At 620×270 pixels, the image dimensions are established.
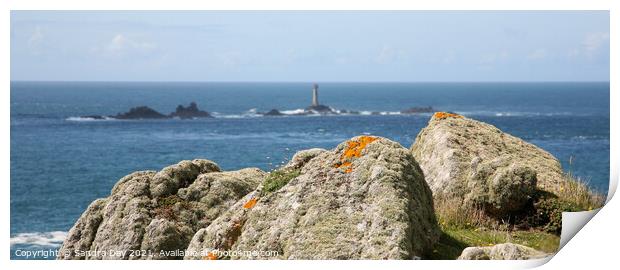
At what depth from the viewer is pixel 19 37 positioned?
1758 centimetres

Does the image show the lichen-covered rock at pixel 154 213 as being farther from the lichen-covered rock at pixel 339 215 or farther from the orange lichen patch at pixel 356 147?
the orange lichen patch at pixel 356 147

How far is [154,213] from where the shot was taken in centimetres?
1312

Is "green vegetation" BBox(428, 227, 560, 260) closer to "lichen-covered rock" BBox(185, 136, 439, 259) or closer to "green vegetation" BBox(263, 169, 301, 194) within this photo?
"lichen-covered rock" BBox(185, 136, 439, 259)

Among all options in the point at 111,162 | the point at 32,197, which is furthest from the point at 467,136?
the point at 111,162

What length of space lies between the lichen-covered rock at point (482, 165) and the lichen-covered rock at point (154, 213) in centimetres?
363

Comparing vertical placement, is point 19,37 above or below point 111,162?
above

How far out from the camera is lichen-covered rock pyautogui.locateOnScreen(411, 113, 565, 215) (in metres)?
14.1

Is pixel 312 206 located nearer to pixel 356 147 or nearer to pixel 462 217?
pixel 356 147

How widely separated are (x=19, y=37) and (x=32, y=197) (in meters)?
23.2

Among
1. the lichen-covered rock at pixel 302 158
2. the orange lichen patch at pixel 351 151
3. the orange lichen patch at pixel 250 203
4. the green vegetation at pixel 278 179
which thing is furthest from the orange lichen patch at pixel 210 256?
the orange lichen patch at pixel 351 151

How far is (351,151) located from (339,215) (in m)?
1.21

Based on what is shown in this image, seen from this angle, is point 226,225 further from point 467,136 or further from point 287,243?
point 467,136

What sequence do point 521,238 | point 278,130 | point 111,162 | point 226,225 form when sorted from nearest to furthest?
point 226,225
point 521,238
point 111,162
point 278,130

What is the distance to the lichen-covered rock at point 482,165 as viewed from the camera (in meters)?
14.1
